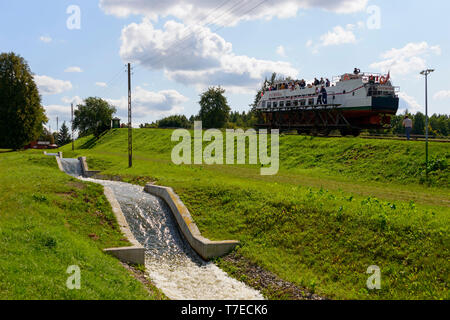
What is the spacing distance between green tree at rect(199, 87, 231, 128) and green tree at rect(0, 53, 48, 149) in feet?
131

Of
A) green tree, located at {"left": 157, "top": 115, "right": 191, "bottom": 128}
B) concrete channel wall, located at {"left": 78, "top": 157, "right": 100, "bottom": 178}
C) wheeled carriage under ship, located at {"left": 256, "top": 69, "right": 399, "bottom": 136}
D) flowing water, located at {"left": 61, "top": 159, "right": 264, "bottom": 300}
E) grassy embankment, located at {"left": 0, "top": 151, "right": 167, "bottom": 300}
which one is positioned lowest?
flowing water, located at {"left": 61, "top": 159, "right": 264, "bottom": 300}

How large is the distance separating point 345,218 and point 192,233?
6.54 meters

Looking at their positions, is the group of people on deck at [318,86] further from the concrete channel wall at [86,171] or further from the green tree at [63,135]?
the green tree at [63,135]

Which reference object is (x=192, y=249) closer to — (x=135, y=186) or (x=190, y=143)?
(x=135, y=186)

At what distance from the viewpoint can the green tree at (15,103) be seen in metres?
55.5

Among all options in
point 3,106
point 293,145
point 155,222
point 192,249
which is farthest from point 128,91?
point 3,106

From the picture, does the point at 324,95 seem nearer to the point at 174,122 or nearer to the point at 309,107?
the point at 309,107

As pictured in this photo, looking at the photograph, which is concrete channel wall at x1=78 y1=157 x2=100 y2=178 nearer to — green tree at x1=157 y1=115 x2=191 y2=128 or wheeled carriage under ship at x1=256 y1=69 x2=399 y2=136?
wheeled carriage under ship at x1=256 y1=69 x2=399 y2=136

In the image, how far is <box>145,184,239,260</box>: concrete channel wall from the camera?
14672 mm

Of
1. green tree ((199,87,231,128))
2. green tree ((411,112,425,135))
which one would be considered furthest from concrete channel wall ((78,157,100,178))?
green tree ((411,112,425,135))

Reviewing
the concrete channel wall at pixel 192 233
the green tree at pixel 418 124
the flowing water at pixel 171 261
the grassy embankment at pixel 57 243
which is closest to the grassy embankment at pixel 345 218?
the concrete channel wall at pixel 192 233

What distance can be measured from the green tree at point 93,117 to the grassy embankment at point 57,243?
60.9m

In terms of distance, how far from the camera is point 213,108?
88.3 m

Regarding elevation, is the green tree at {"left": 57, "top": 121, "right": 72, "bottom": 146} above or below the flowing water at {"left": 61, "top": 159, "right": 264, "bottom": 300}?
above
